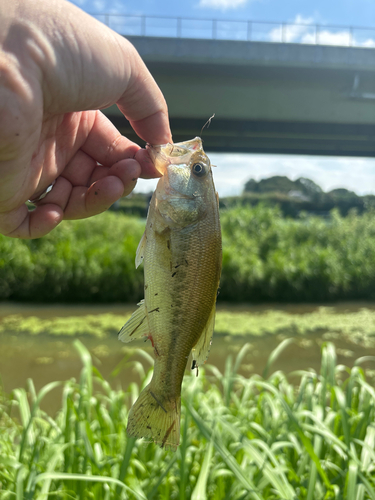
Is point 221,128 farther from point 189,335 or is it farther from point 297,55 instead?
point 189,335

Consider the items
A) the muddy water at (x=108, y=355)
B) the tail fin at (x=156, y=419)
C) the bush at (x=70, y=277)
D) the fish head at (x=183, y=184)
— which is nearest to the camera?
the tail fin at (x=156, y=419)

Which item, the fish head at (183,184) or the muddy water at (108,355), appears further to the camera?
the muddy water at (108,355)

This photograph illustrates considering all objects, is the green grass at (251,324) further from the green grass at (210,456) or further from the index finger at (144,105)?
the index finger at (144,105)

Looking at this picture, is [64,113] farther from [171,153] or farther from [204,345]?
[204,345]

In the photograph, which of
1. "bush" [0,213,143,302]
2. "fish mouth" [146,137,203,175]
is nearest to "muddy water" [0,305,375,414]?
"bush" [0,213,143,302]

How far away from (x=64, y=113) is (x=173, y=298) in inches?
30.1

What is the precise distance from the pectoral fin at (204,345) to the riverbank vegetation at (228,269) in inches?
292

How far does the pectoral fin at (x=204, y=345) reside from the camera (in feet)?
3.27

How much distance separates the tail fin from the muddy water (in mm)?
4079

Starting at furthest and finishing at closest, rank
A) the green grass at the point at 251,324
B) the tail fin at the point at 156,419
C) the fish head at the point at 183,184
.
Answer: the green grass at the point at 251,324, the fish head at the point at 183,184, the tail fin at the point at 156,419

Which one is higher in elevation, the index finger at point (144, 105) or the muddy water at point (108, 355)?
the index finger at point (144, 105)

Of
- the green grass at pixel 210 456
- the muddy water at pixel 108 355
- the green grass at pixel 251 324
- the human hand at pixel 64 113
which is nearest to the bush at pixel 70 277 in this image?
the green grass at pixel 251 324

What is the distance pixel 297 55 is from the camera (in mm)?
15398

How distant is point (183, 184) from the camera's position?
1104 millimetres
